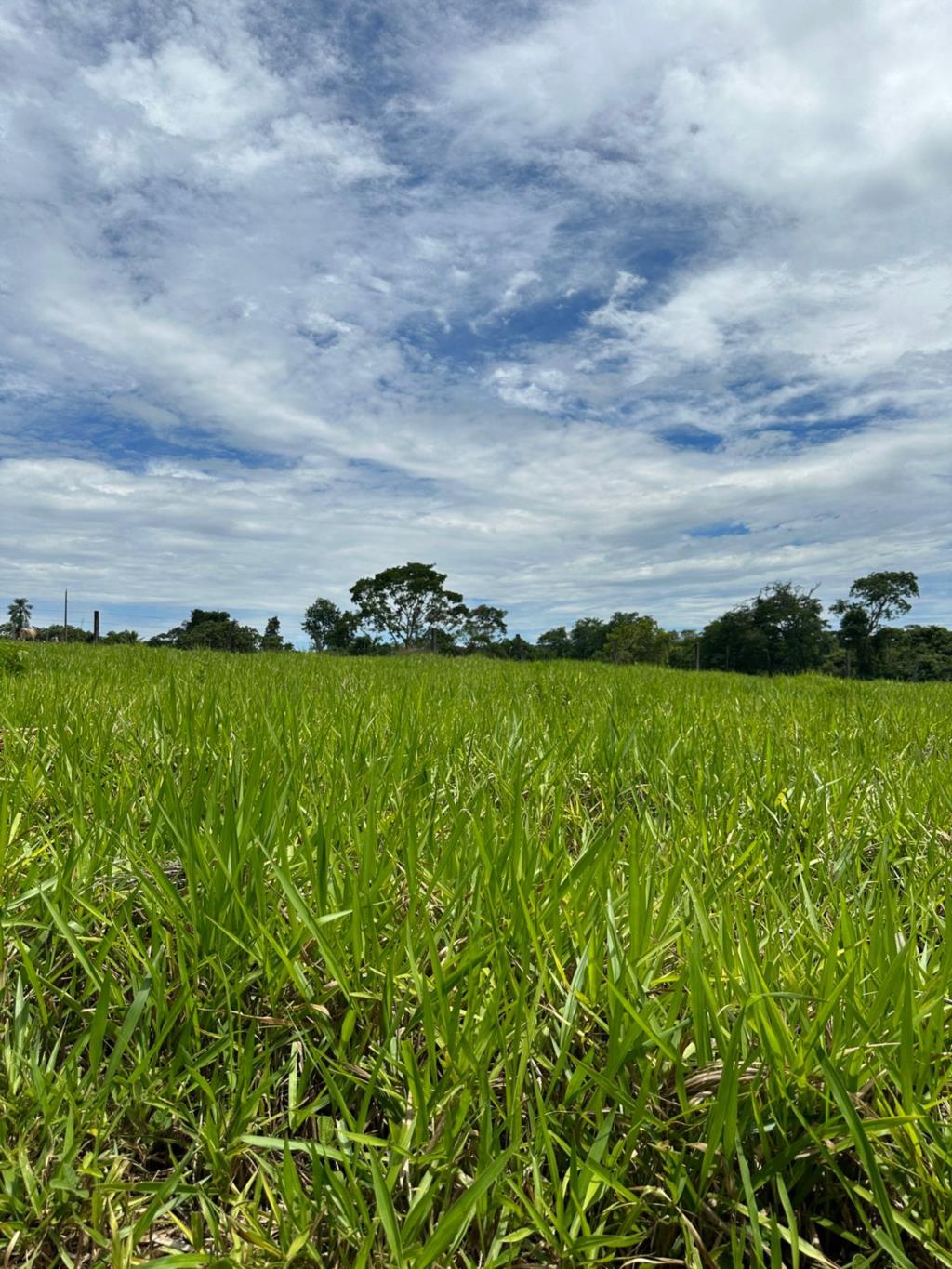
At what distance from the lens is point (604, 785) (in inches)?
101

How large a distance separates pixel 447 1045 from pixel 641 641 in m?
81.3

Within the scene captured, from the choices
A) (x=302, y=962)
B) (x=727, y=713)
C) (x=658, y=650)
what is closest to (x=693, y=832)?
(x=302, y=962)

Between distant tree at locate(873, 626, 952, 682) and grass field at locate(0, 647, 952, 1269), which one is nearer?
grass field at locate(0, 647, 952, 1269)

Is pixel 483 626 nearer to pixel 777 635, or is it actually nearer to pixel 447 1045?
pixel 777 635

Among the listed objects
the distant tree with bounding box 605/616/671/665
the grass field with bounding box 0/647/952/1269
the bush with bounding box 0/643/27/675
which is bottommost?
the grass field with bounding box 0/647/952/1269

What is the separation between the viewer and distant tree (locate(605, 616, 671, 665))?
79.4m

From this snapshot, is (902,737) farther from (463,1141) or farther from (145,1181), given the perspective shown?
(145,1181)

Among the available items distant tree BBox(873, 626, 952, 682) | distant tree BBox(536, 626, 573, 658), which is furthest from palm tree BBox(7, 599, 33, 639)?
distant tree BBox(873, 626, 952, 682)

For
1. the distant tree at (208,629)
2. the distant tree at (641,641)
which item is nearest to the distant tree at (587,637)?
the distant tree at (641,641)

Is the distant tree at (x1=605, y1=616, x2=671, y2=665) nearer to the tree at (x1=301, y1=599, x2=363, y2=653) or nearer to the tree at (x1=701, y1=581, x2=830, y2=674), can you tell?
the tree at (x1=701, y1=581, x2=830, y2=674)

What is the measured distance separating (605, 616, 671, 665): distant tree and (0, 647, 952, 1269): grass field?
7854cm

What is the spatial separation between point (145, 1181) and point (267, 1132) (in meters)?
0.20

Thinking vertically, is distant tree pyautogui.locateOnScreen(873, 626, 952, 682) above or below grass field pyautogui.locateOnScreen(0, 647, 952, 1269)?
above

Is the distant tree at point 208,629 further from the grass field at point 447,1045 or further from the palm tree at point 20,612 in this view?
the grass field at point 447,1045
